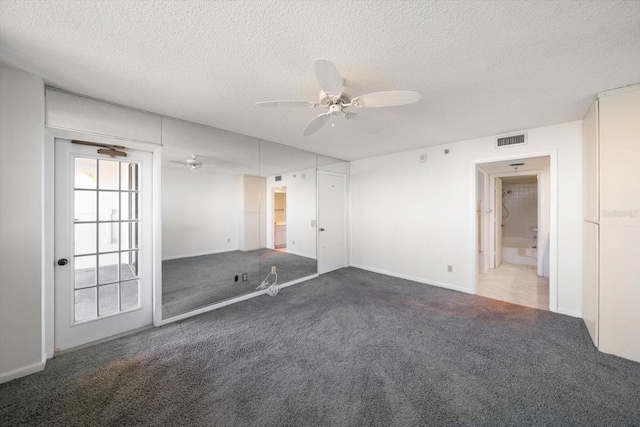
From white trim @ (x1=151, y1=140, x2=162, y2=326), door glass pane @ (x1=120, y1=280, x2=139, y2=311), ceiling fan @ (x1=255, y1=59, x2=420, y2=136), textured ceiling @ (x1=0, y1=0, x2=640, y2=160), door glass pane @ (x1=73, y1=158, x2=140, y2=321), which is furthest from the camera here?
white trim @ (x1=151, y1=140, x2=162, y2=326)

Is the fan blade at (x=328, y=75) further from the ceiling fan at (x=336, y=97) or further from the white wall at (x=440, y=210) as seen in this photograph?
the white wall at (x=440, y=210)

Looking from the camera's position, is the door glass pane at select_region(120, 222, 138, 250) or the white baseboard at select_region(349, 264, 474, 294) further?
the white baseboard at select_region(349, 264, 474, 294)

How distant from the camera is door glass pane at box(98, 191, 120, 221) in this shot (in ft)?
8.26

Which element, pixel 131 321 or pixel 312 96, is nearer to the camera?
pixel 312 96

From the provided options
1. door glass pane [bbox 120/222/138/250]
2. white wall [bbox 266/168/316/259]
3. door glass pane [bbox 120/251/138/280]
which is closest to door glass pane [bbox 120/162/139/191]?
door glass pane [bbox 120/222/138/250]

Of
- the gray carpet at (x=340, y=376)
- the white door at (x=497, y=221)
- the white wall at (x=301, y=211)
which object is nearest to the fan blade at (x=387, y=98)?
the gray carpet at (x=340, y=376)

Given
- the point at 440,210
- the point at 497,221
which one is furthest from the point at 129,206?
the point at 497,221

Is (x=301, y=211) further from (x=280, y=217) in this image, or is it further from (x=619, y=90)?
(x=619, y=90)

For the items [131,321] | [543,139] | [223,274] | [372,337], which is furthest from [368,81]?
[131,321]

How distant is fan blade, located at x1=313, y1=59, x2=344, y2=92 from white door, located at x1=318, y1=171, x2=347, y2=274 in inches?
126

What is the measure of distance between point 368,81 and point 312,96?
605mm

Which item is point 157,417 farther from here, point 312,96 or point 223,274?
point 312,96

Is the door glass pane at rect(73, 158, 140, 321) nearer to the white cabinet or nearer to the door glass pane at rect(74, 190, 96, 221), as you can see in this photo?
the door glass pane at rect(74, 190, 96, 221)

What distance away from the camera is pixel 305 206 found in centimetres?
501
